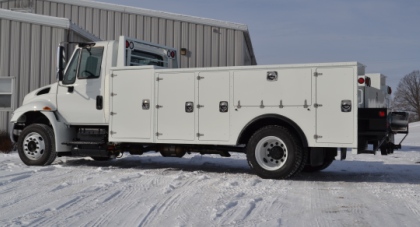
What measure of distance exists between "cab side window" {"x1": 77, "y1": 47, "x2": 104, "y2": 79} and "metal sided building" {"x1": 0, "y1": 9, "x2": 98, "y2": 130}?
219 inches

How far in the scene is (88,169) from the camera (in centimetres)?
1032

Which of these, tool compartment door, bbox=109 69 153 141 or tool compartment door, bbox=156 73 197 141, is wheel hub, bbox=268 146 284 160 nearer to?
tool compartment door, bbox=156 73 197 141

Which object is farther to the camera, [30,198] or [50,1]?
[50,1]

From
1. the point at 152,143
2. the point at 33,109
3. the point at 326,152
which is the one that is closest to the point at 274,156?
the point at 326,152

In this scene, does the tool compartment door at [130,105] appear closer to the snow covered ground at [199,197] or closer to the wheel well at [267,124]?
the snow covered ground at [199,197]

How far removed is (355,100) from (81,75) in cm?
576

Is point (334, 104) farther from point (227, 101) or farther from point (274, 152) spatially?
point (227, 101)

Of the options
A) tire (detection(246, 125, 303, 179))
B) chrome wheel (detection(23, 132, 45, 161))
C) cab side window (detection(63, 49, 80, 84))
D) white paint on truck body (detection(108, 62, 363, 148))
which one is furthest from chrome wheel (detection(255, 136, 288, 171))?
chrome wheel (detection(23, 132, 45, 161))

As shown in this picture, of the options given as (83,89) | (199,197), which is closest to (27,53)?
(83,89)

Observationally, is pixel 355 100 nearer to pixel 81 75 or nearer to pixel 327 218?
pixel 327 218

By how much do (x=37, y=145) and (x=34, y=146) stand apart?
9 centimetres

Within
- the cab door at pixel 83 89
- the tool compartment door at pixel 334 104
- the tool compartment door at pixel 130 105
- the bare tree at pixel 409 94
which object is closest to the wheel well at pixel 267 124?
the tool compartment door at pixel 334 104

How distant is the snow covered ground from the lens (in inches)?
219

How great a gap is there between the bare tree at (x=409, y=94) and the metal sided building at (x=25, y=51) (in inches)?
2497
